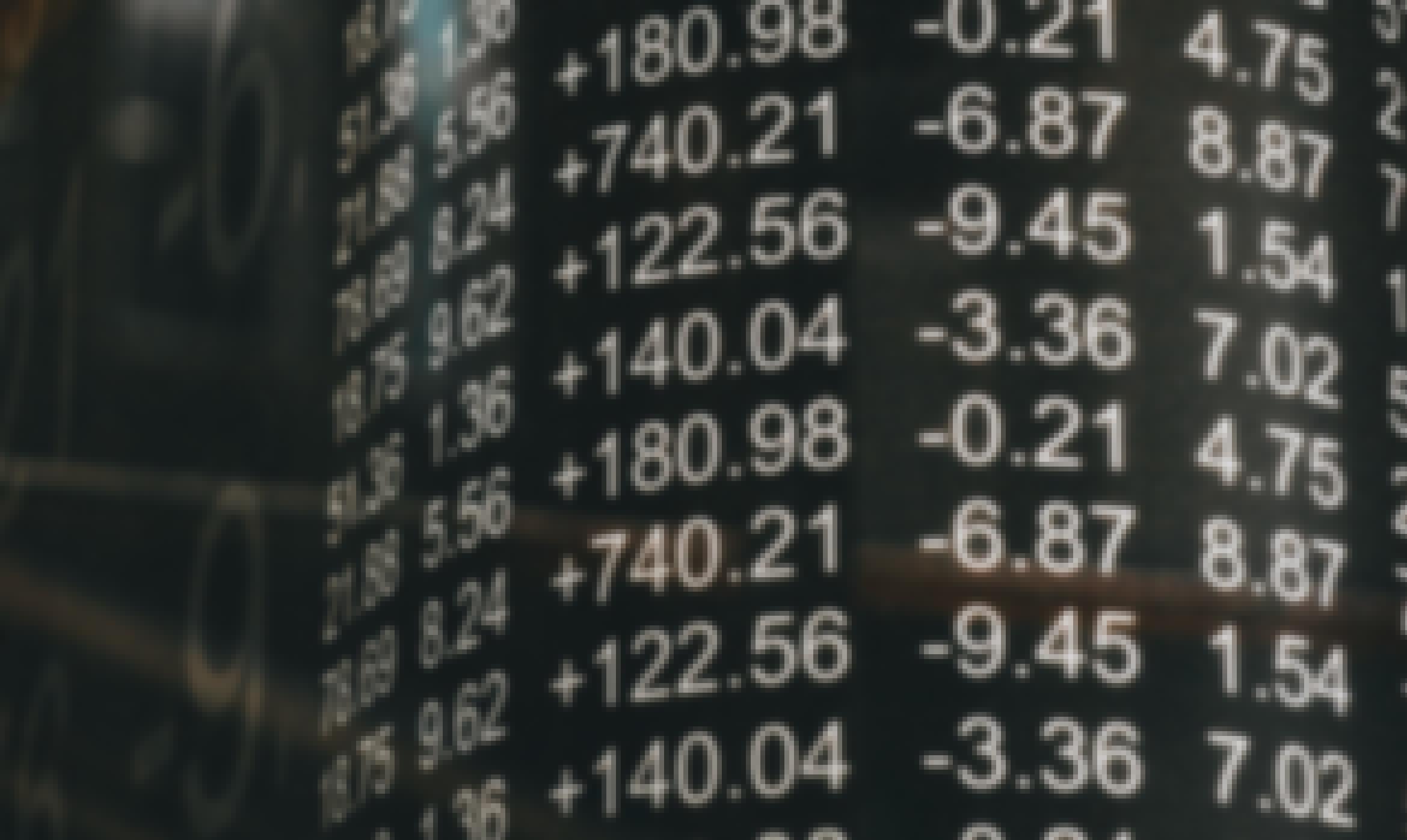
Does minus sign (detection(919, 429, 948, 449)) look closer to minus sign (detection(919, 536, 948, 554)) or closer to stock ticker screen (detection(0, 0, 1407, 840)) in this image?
stock ticker screen (detection(0, 0, 1407, 840))

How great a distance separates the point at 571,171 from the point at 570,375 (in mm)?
319

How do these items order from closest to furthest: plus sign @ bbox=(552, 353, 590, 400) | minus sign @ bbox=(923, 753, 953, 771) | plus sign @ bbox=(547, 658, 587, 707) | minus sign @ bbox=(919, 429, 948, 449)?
minus sign @ bbox=(923, 753, 953, 771)
minus sign @ bbox=(919, 429, 948, 449)
plus sign @ bbox=(547, 658, 587, 707)
plus sign @ bbox=(552, 353, 590, 400)

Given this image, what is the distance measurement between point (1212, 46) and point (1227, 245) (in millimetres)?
308

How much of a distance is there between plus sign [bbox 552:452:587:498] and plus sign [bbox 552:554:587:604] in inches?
4.0

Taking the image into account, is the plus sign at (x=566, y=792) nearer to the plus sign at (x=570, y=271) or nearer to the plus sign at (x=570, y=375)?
the plus sign at (x=570, y=375)

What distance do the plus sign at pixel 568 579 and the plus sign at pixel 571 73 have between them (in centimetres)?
73

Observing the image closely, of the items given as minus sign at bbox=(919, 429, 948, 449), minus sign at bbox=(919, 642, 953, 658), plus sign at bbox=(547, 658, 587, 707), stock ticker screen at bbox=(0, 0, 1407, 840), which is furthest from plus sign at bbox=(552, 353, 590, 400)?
minus sign at bbox=(919, 642, 953, 658)

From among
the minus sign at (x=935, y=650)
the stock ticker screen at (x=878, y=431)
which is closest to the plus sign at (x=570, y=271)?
the stock ticker screen at (x=878, y=431)

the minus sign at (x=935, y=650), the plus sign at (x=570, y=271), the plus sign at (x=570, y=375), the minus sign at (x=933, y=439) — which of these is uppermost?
the plus sign at (x=570, y=271)

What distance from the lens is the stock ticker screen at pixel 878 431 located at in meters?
6.12

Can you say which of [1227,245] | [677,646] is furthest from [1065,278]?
[677,646]

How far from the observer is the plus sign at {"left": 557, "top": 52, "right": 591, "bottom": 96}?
261 inches

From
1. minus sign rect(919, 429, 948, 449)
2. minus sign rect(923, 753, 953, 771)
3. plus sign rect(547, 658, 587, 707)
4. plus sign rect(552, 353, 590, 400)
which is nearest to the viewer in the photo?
minus sign rect(923, 753, 953, 771)

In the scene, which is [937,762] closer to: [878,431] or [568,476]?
[878,431]
